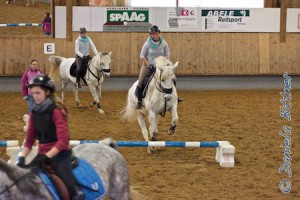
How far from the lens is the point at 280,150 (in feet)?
37.1

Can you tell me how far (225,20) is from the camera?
21.0 m

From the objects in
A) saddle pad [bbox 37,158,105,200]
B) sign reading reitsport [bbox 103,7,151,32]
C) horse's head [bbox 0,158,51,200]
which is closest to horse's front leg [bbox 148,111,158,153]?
saddle pad [bbox 37,158,105,200]

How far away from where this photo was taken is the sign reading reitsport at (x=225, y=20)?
68.6 feet

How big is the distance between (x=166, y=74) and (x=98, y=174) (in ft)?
16.8

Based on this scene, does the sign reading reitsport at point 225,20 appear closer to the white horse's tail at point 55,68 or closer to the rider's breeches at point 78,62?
the white horse's tail at point 55,68

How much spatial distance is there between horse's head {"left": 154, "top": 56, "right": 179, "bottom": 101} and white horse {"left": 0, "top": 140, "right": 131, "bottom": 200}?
4365 millimetres

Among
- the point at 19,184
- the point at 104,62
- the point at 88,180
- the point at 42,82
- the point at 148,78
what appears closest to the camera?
the point at 19,184

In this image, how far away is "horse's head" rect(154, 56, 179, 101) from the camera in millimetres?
10797

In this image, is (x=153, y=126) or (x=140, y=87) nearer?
(x=153, y=126)

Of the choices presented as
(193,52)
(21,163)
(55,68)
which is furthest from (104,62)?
(21,163)

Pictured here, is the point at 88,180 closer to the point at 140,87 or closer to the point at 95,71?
the point at 140,87

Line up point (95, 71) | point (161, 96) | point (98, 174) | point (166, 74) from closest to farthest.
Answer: point (98, 174) → point (166, 74) → point (161, 96) → point (95, 71)

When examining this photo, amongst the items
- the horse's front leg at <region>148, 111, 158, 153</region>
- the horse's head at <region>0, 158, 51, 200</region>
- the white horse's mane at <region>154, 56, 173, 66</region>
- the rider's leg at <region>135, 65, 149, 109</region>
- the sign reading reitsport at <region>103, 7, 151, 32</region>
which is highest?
the sign reading reitsport at <region>103, 7, 151, 32</region>

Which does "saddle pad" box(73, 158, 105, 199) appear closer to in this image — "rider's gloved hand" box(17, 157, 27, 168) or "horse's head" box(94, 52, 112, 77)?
"rider's gloved hand" box(17, 157, 27, 168)
